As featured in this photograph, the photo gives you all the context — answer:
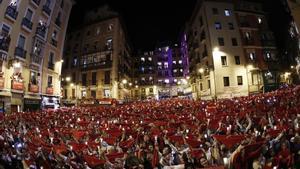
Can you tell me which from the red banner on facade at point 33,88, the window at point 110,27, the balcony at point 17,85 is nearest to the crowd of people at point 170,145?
the balcony at point 17,85

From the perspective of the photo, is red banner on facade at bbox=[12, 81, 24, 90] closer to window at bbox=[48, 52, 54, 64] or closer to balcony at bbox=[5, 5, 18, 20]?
balcony at bbox=[5, 5, 18, 20]

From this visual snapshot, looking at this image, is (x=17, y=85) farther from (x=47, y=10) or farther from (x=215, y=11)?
(x=215, y=11)

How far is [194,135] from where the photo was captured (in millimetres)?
12680

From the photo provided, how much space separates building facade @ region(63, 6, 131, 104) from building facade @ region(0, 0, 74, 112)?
1809cm

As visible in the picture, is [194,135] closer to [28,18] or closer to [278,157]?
[278,157]

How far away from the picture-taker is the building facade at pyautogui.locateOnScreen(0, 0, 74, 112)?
26.8 m

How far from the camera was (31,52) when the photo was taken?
3122cm

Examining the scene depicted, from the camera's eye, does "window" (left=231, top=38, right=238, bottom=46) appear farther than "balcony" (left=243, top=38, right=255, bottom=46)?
No

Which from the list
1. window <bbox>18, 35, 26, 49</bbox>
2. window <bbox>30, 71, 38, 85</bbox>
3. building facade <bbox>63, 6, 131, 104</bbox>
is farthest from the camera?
building facade <bbox>63, 6, 131, 104</bbox>

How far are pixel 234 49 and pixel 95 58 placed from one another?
2945cm

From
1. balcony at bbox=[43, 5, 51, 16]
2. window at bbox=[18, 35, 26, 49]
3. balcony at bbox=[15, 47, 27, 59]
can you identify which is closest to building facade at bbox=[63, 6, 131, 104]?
balcony at bbox=[43, 5, 51, 16]

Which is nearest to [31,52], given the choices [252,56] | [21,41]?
[21,41]

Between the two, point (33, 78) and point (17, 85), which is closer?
point (17, 85)

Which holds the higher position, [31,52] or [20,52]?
[31,52]
